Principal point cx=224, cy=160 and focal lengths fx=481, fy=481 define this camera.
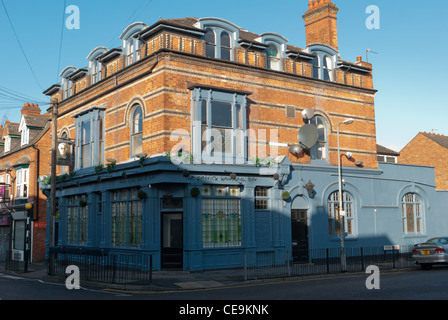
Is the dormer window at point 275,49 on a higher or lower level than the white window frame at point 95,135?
higher

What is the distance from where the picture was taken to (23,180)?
108 ft

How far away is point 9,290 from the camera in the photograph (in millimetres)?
15266

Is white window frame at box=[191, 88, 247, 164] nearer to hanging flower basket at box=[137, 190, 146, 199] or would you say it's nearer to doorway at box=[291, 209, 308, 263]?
hanging flower basket at box=[137, 190, 146, 199]

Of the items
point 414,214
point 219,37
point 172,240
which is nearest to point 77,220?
point 172,240

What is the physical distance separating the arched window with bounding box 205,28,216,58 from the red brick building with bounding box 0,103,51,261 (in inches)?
583

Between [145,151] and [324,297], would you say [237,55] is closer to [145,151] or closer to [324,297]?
[145,151]

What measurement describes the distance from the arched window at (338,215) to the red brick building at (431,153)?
17.8 meters

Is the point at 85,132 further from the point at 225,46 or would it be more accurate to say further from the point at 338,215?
the point at 338,215

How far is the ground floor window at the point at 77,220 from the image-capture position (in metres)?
26.3

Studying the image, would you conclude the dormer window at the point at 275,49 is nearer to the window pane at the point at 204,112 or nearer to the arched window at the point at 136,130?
the window pane at the point at 204,112

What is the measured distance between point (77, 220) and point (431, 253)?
60.4ft

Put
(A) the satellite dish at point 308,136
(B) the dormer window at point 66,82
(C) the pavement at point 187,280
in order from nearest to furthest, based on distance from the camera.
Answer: (C) the pavement at point 187,280 → (A) the satellite dish at point 308,136 → (B) the dormer window at point 66,82

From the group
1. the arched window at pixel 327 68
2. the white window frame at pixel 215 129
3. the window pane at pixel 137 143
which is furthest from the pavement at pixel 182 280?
the arched window at pixel 327 68

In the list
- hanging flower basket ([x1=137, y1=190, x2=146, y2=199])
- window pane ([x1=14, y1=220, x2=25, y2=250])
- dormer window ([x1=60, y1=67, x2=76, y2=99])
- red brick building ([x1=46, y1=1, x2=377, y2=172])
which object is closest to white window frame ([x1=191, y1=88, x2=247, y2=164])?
red brick building ([x1=46, y1=1, x2=377, y2=172])
